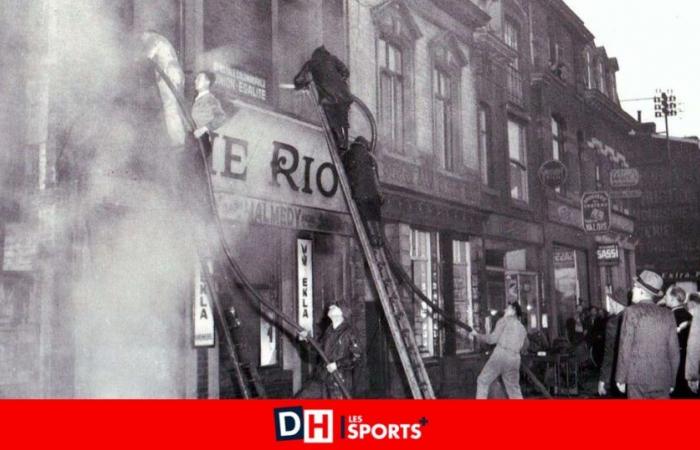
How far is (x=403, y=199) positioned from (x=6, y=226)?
2719 millimetres

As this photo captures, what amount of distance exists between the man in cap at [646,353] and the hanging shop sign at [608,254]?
944mm

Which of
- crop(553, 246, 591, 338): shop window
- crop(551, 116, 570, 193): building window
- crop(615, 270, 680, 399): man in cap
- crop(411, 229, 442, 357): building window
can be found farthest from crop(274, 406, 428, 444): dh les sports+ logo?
crop(551, 116, 570, 193): building window

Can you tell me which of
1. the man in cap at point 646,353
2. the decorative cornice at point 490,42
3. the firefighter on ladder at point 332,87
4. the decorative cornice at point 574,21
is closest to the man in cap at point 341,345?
the firefighter on ladder at point 332,87

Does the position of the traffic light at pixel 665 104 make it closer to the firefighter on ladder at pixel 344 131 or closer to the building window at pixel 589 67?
the building window at pixel 589 67

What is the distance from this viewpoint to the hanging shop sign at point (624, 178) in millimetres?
4367

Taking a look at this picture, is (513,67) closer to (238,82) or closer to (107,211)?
(238,82)

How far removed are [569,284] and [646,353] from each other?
5.74ft

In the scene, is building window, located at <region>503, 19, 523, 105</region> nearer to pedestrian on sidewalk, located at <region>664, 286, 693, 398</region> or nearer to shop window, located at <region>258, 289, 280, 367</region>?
pedestrian on sidewalk, located at <region>664, 286, 693, 398</region>

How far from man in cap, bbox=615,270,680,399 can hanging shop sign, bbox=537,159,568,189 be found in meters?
1.77

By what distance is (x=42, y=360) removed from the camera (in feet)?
10.6

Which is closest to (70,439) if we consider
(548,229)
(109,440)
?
(109,440)

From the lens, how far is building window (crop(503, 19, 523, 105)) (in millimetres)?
5387

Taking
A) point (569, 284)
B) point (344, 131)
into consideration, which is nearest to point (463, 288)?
point (569, 284)

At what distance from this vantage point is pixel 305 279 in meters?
4.69
